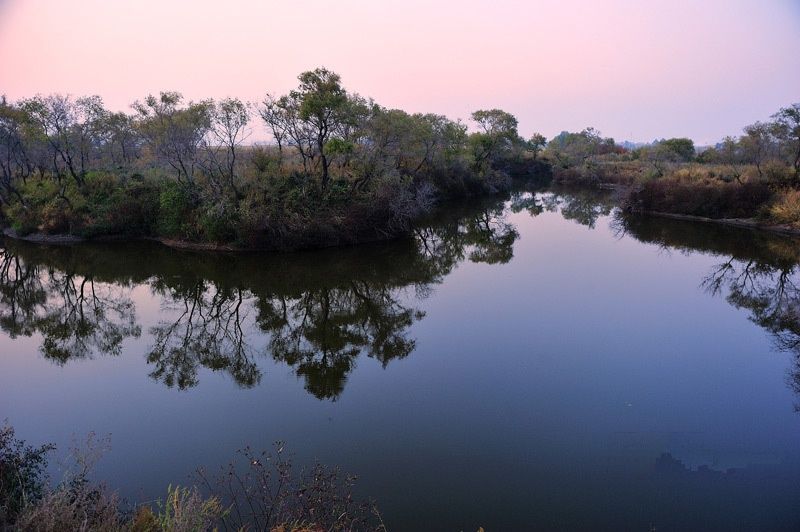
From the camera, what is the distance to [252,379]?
1058cm

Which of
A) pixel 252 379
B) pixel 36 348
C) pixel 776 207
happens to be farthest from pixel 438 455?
pixel 776 207

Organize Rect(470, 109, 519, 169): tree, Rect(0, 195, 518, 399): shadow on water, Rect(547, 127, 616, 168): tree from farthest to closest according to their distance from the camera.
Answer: Rect(547, 127, 616, 168): tree → Rect(470, 109, 519, 169): tree → Rect(0, 195, 518, 399): shadow on water

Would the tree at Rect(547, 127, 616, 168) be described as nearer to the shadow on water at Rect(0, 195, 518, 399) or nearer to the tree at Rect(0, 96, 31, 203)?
the shadow on water at Rect(0, 195, 518, 399)

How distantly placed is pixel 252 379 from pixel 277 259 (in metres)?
10.6

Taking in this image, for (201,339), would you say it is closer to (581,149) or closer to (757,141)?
(757,141)

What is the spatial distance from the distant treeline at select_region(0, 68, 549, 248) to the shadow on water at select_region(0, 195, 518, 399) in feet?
4.79

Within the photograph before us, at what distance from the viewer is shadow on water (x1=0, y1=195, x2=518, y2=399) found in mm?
11789

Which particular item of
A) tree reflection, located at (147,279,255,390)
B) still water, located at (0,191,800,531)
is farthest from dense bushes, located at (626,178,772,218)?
tree reflection, located at (147,279,255,390)

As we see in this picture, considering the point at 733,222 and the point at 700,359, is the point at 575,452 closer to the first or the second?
the point at 700,359

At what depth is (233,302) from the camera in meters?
15.5

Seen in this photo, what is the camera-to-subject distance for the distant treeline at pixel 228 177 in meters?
21.8

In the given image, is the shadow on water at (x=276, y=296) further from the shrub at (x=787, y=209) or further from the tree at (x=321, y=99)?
the tree at (x=321, y=99)

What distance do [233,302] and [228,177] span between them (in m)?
10.1

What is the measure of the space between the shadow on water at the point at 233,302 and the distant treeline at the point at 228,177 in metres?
1.46
